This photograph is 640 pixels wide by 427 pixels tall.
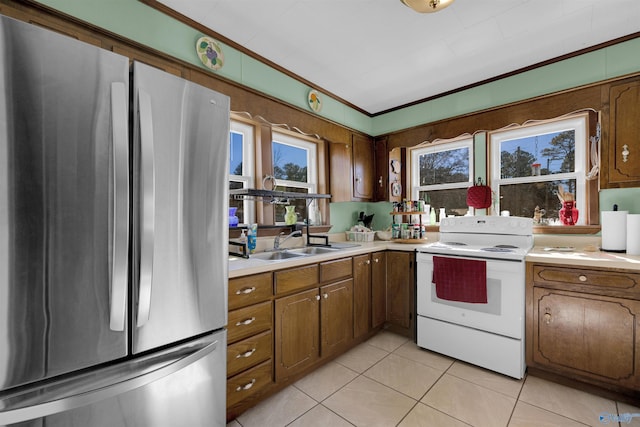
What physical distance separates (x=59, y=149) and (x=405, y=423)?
203 cm

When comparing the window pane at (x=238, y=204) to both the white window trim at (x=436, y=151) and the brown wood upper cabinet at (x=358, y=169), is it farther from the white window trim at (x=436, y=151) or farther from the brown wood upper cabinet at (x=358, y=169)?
the white window trim at (x=436, y=151)

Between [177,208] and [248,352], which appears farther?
[248,352]

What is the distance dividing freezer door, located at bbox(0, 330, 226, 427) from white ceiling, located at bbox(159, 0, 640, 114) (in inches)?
76.5

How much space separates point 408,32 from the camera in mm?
2010

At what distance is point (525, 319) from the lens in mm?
2039

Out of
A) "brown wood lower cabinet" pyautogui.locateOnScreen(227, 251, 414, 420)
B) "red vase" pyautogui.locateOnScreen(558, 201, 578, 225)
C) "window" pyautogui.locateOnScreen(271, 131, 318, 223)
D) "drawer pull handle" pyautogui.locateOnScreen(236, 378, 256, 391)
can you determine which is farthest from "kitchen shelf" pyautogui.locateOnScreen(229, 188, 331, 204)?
"red vase" pyautogui.locateOnScreen(558, 201, 578, 225)

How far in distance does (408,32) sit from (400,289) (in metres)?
2.13

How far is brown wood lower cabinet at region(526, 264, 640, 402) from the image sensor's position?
1723mm

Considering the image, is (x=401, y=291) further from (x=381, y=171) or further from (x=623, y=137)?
(x=623, y=137)

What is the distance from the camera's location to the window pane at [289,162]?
2.83m

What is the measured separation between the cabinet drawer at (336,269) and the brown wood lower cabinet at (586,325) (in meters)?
1.30

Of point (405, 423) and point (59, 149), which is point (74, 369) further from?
point (405, 423)

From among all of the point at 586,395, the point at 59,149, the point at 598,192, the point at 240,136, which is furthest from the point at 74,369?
the point at 598,192

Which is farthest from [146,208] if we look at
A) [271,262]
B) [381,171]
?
[381,171]
